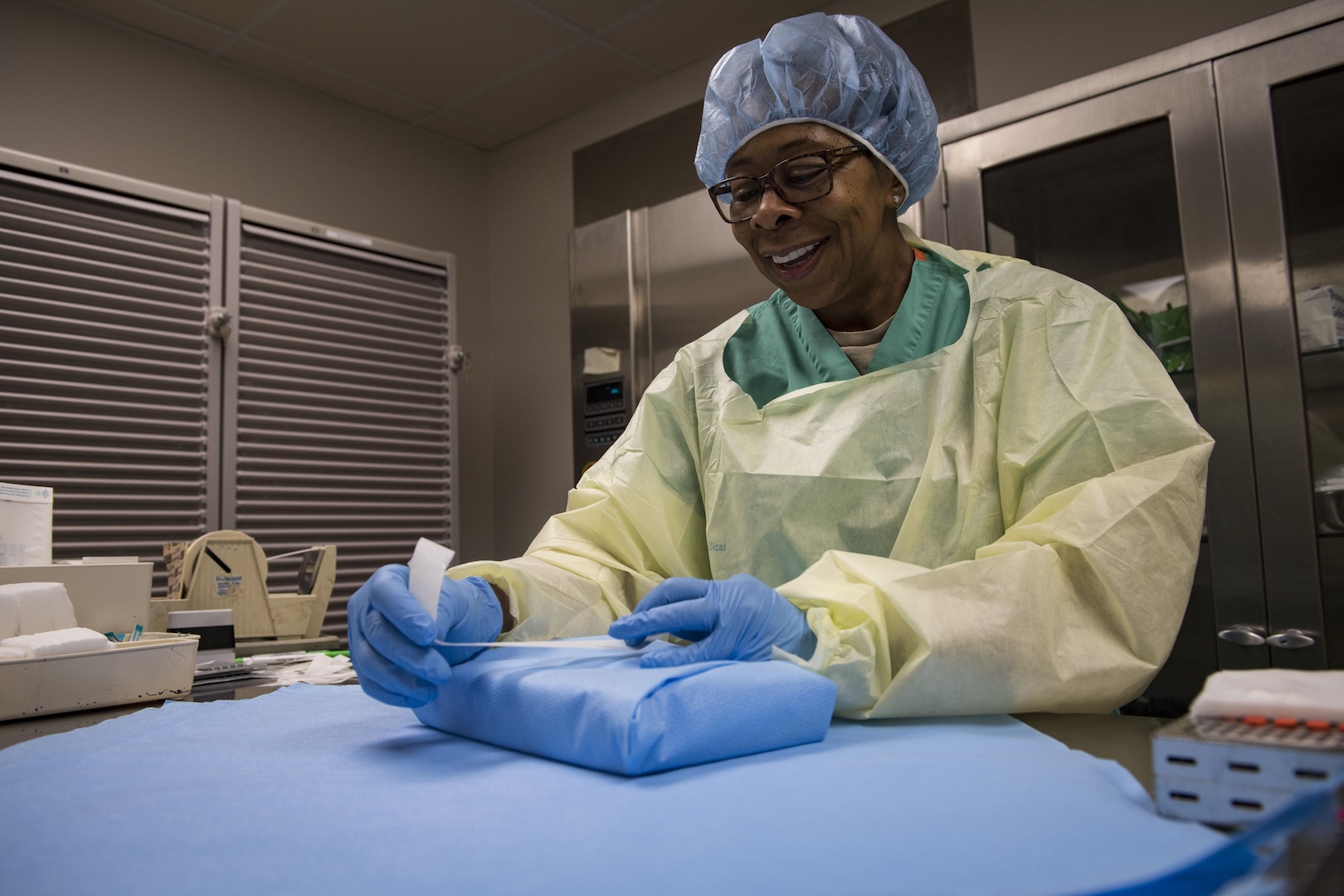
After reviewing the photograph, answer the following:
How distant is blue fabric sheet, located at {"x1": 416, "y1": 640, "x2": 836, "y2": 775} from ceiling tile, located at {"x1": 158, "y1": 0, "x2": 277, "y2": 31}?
2797mm

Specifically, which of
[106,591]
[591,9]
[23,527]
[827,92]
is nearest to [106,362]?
[23,527]

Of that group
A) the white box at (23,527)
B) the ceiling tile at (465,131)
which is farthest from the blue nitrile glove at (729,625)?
the ceiling tile at (465,131)

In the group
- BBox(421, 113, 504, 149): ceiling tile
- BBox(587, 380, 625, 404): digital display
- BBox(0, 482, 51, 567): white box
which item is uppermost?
BBox(421, 113, 504, 149): ceiling tile

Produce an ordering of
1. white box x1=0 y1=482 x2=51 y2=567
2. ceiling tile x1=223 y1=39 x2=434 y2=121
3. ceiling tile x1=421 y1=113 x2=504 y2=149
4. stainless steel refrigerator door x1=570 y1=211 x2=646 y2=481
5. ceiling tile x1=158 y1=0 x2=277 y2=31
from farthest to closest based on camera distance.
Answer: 1. ceiling tile x1=421 y1=113 x2=504 y2=149
2. ceiling tile x1=223 y1=39 x2=434 y2=121
3. ceiling tile x1=158 y1=0 x2=277 y2=31
4. stainless steel refrigerator door x1=570 y1=211 x2=646 y2=481
5. white box x1=0 y1=482 x2=51 y2=567

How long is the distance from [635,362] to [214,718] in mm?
1842

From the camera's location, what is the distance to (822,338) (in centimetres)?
132

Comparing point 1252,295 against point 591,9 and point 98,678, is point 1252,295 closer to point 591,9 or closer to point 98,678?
point 98,678

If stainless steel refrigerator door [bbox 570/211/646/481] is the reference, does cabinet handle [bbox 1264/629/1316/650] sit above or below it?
below

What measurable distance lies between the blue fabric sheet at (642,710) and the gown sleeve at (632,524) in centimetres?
34

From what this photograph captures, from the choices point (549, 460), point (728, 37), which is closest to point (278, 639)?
point (549, 460)

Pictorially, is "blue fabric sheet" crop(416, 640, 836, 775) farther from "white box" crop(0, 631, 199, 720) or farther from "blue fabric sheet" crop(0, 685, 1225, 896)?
"white box" crop(0, 631, 199, 720)

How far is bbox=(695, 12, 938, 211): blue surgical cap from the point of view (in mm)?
1249

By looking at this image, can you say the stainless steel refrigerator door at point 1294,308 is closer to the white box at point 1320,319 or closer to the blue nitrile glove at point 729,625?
the white box at point 1320,319

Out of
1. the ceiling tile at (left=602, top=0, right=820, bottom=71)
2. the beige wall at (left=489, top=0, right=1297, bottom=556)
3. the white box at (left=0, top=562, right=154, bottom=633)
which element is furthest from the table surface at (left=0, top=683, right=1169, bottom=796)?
the ceiling tile at (left=602, top=0, right=820, bottom=71)
